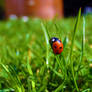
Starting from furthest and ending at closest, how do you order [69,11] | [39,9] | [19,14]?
1. [69,11]
2. [19,14]
3. [39,9]

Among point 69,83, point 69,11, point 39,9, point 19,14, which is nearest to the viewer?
point 69,83

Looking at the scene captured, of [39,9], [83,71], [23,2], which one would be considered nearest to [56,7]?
[39,9]

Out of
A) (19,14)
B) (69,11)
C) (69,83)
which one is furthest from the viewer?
(69,11)

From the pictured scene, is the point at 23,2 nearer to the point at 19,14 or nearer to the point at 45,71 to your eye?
the point at 19,14

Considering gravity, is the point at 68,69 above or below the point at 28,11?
above

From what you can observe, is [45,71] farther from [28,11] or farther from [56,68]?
[28,11]

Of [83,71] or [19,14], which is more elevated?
[83,71]

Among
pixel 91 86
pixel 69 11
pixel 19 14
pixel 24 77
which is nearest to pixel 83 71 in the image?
pixel 91 86

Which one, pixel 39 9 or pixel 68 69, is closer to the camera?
pixel 68 69

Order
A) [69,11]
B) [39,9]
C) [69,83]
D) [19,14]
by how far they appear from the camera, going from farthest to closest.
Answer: [69,11] → [19,14] → [39,9] → [69,83]
